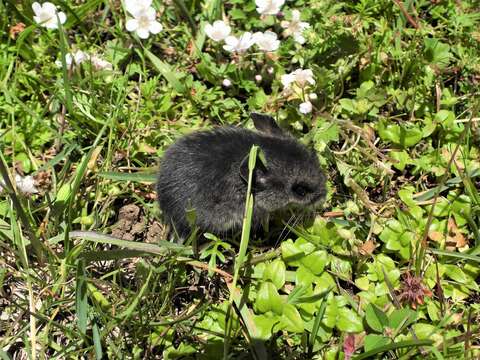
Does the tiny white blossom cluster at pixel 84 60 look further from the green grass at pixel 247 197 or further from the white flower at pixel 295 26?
the white flower at pixel 295 26

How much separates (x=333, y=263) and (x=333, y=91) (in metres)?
1.88

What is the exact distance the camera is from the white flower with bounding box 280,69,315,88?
540cm

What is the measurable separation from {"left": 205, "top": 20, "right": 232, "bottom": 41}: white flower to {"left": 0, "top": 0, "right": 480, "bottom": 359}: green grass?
26 cm

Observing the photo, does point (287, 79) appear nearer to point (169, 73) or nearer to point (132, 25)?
point (169, 73)

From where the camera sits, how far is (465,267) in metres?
4.79

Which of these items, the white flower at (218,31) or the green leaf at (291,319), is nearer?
the green leaf at (291,319)

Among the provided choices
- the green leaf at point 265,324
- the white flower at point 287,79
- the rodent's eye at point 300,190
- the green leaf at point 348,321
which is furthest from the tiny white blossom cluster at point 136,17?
the green leaf at point 348,321

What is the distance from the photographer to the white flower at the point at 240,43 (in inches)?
220

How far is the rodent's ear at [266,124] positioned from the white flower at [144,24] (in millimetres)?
1568

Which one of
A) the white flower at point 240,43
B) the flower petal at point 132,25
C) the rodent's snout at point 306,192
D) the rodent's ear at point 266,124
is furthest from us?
the flower petal at point 132,25

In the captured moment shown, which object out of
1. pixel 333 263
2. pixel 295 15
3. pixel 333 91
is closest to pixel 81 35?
pixel 295 15

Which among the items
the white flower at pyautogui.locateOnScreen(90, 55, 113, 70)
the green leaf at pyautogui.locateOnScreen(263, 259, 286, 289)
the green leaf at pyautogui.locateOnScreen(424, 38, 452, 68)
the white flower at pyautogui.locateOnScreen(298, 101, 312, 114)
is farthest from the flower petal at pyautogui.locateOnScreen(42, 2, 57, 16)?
the green leaf at pyautogui.locateOnScreen(424, 38, 452, 68)

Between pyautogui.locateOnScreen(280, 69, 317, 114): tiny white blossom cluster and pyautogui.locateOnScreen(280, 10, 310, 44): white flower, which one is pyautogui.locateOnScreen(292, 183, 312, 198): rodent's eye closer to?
pyautogui.locateOnScreen(280, 69, 317, 114): tiny white blossom cluster

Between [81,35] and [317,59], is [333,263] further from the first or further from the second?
[81,35]
